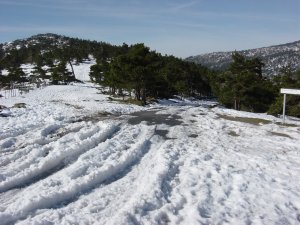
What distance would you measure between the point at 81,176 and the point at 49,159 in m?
2.00

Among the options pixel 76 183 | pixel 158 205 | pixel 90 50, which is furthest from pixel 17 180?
pixel 90 50

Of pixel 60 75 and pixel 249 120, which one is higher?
pixel 60 75

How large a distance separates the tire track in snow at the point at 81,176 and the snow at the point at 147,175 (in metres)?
0.03

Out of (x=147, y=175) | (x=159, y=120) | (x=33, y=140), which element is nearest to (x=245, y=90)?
(x=159, y=120)

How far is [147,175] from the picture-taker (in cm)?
1132

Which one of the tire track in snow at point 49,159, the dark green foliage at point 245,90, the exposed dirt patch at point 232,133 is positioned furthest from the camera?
the dark green foliage at point 245,90

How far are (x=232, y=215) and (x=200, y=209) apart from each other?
0.80m

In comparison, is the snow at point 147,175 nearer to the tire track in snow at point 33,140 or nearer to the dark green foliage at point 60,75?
the tire track in snow at point 33,140

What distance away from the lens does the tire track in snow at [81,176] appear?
8.70 meters

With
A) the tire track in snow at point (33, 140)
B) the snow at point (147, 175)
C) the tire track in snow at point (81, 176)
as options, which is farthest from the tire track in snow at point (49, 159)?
the tire track in snow at point (81, 176)

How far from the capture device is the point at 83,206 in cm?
877

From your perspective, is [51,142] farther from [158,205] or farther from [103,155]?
[158,205]

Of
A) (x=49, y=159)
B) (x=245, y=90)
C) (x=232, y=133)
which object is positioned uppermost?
(x=245, y=90)

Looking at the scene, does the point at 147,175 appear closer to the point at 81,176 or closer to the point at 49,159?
the point at 81,176
